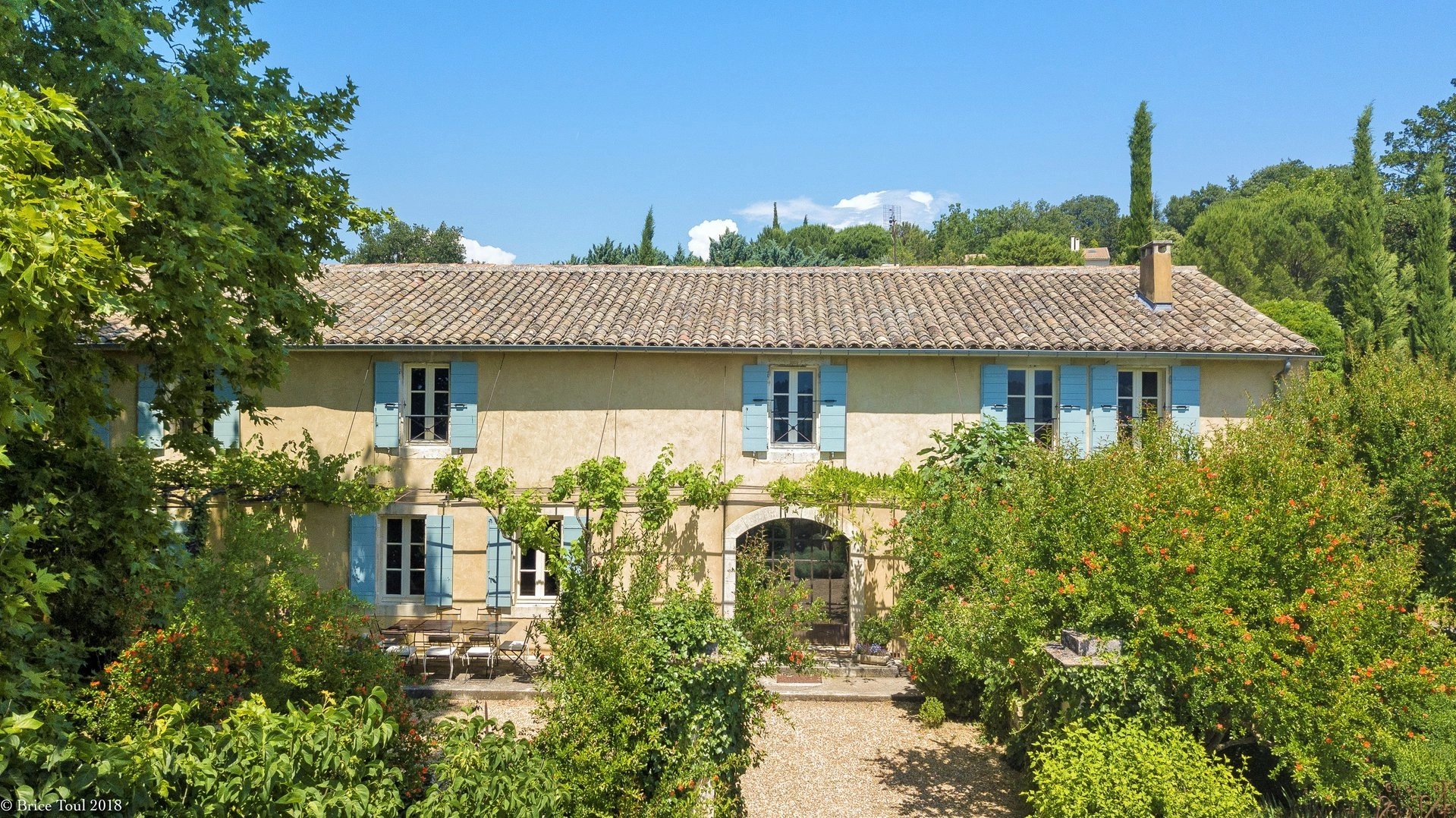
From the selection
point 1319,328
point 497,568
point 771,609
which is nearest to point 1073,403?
point 771,609

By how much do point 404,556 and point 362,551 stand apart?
64cm

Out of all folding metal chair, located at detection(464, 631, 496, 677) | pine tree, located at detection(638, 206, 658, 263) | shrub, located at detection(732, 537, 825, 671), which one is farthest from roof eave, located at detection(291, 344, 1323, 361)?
pine tree, located at detection(638, 206, 658, 263)

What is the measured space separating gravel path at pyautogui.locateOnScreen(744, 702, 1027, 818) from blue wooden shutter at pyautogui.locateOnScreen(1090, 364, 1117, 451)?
5312mm

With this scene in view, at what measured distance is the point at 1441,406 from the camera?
1069 cm

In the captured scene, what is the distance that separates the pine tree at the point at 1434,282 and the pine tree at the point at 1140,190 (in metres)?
7.03

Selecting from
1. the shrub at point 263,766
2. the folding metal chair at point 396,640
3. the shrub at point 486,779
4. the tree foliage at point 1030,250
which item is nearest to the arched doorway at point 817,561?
the folding metal chair at point 396,640

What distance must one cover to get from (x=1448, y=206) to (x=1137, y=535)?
26.2 meters

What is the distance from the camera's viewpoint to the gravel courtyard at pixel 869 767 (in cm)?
930

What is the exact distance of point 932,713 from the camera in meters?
11.7

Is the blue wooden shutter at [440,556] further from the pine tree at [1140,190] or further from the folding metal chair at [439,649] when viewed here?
the pine tree at [1140,190]

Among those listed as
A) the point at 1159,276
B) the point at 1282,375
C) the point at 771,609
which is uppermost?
the point at 1159,276

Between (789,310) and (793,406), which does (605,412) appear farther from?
(789,310)

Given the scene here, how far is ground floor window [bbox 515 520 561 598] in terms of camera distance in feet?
48.0

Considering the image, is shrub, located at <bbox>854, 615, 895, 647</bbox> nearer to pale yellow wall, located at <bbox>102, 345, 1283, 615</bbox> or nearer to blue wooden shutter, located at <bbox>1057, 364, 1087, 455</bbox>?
pale yellow wall, located at <bbox>102, 345, 1283, 615</bbox>
